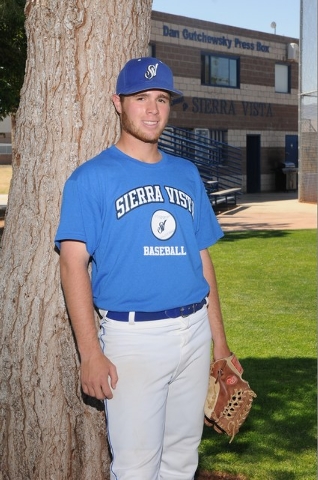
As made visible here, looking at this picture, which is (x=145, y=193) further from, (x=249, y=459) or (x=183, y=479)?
(x=249, y=459)

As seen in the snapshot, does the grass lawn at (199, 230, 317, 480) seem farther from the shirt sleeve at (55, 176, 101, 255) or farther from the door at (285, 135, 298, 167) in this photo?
the door at (285, 135, 298, 167)

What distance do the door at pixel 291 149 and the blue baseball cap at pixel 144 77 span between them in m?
35.4

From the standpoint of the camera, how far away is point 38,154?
4.04m

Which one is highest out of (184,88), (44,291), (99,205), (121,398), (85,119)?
(184,88)

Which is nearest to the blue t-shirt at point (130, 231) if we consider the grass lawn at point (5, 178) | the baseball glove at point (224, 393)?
the baseball glove at point (224, 393)

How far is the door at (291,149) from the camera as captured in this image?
3844cm

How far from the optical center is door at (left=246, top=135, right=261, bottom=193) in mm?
36094

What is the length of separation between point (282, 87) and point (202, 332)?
117 ft

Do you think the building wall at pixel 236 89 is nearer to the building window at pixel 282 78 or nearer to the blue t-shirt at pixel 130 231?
the building window at pixel 282 78

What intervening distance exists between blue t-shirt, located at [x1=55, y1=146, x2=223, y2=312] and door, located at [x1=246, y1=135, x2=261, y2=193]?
32661 millimetres

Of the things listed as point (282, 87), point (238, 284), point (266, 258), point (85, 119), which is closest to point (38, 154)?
point (85, 119)

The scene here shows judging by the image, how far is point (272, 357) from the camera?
765 cm

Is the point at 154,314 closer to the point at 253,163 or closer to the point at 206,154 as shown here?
the point at 206,154

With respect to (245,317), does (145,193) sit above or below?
above
